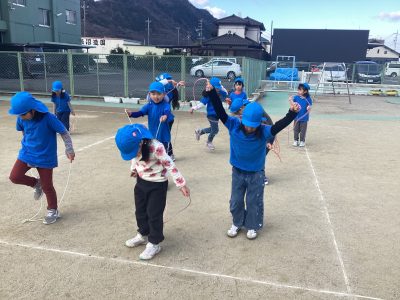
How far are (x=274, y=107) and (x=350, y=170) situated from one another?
8.85 metres

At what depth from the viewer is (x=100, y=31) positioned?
4658 inches

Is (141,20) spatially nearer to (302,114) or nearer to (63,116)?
(63,116)

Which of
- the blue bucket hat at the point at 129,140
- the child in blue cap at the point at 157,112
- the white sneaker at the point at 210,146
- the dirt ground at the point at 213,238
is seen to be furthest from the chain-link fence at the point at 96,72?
the blue bucket hat at the point at 129,140

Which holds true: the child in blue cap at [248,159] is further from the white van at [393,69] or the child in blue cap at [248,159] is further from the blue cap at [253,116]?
the white van at [393,69]

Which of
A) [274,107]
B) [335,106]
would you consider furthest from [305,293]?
[335,106]

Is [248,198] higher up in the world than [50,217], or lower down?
higher up

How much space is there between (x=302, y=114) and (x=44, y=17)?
3160 centimetres

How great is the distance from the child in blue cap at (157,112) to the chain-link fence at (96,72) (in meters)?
9.58

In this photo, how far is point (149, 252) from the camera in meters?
3.75

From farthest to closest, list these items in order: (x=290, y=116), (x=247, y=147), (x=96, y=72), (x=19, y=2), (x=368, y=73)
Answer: (x=19, y=2), (x=368, y=73), (x=96, y=72), (x=247, y=147), (x=290, y=116)

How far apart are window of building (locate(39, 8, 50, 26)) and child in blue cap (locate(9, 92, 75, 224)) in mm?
32209

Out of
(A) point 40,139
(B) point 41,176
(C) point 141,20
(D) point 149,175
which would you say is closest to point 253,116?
(D) point 149,175

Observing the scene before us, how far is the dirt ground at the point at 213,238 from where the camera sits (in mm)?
3328

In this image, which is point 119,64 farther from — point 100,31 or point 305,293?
point 100,31
